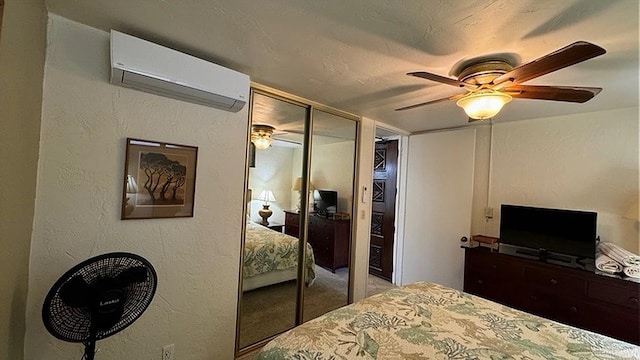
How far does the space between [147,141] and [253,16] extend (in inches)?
38.3

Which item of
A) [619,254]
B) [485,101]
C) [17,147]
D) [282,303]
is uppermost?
[485,101]

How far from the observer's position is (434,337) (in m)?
1.26

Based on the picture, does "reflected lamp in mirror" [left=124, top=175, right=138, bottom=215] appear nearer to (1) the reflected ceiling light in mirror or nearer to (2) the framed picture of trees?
(2) the framed picture of trees

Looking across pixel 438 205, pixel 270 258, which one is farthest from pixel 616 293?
pixel 270 258

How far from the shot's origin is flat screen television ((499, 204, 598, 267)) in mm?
2191

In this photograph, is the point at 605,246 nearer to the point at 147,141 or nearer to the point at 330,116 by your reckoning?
the point at 330,116

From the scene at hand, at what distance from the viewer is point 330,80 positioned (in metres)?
1.95

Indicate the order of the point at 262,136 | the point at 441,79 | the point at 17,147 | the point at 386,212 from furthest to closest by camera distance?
the point at 386,212, the point at 262,136, the point at 441,79, the point at 17,147

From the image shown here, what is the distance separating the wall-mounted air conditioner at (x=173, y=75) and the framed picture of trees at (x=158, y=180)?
1.09ft

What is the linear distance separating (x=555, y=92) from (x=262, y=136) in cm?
203

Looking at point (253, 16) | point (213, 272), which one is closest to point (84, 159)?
point (213, 272)

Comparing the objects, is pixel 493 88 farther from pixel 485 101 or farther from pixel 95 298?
pixel 95 298

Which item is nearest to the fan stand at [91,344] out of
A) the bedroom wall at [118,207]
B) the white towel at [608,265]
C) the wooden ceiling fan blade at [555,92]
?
the bedroom wall at [118,207]

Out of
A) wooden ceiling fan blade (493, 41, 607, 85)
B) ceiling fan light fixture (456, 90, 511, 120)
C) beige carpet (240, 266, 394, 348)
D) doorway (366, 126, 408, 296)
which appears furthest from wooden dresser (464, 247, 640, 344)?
wooden ceiling fan blade (493, 41, 607, 85)
